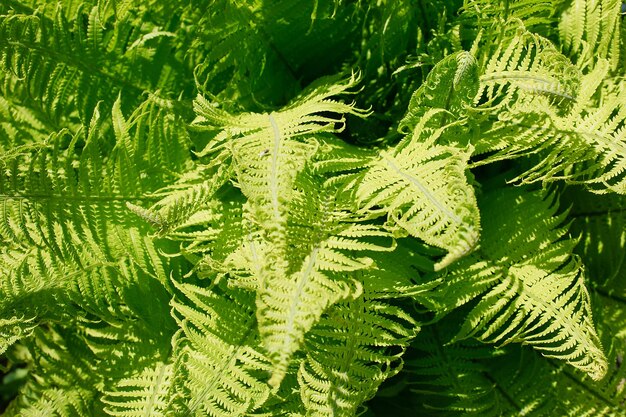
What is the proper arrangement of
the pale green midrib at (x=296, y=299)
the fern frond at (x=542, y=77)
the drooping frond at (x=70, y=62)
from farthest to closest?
the drooping frond at (x=70, y=62)
the fern frond at (x=542, y=77)
the pale green midrib at (x=296, y=299)

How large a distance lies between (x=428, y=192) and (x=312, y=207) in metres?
0.16

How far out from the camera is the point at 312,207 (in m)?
0.76

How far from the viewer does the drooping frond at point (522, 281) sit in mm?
800

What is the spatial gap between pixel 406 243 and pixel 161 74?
530mm

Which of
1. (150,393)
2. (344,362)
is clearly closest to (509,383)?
(344,362)

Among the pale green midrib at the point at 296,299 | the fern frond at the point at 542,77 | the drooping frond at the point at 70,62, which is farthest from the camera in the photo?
the drooping frond at the point at 70,62

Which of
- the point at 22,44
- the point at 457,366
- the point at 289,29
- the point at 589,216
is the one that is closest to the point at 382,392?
the point at 457,366

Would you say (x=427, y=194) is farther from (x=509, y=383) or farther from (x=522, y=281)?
(x=509, y=383)

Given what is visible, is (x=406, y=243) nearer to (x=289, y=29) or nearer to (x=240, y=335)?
(x=240, y=335)

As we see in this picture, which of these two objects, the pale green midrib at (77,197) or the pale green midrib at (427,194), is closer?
the pale green midrib at (427,194)

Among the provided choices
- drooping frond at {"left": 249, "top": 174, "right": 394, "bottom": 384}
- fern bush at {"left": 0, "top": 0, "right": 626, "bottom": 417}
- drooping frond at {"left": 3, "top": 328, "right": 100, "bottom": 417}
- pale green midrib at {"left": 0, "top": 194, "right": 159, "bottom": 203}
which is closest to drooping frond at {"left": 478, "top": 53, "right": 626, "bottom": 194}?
→ fern bush at {"left": 0, "top": 0, "right": 626, "bottom": 417}

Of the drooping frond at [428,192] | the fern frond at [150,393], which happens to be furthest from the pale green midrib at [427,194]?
the fern frond at [150,393]

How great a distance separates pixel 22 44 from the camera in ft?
2.96

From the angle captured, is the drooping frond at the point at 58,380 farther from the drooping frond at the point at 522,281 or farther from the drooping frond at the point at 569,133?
the drooping frond at the point at 569,133
